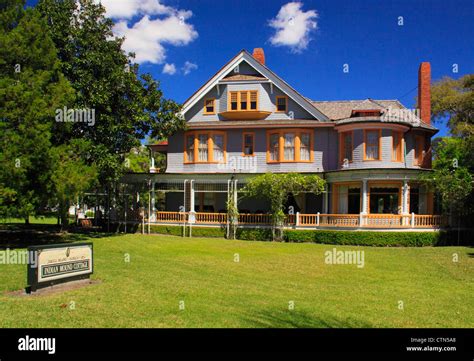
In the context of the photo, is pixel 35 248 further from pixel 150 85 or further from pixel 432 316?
pixel 150 85

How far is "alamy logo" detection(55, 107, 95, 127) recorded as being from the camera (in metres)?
18.6

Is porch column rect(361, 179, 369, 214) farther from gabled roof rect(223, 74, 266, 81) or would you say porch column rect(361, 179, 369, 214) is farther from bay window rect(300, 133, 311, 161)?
gabled roof rect(223, 74, 266, 81)

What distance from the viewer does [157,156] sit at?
53469mm

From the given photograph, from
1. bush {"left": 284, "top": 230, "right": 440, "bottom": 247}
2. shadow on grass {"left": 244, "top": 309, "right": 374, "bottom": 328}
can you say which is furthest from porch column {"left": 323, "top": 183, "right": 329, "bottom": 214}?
shadow on grass {"left": 244, "top": 309, "right": 374, "bottom": 328}

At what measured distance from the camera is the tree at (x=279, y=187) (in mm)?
22891

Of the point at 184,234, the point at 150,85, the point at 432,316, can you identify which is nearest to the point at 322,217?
the point at 184,234

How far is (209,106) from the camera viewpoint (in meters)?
27.9

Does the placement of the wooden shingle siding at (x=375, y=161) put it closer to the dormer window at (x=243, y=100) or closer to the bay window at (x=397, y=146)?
the bay window at (x=397, y=146)

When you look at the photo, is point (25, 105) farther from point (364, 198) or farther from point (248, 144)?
point (364, 198)

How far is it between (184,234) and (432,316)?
→ 18.8 metres

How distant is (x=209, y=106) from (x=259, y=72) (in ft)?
13.8

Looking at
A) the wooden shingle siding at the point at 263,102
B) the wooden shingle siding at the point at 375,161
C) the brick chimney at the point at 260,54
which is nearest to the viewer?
the wooden shingle siding at the point at 375,161

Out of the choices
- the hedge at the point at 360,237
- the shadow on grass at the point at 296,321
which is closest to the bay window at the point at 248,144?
the hedge at the point at 360,237
